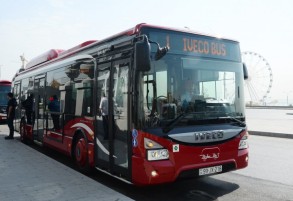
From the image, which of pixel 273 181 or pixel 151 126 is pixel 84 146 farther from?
pixel 273 181

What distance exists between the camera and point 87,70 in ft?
23.3

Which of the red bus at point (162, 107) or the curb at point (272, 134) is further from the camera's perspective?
the curb at point (272, 134)

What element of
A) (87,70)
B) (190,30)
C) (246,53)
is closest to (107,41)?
(87,70)

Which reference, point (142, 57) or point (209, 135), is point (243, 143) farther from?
point (142, 57)

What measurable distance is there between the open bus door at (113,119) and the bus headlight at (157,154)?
1.64 feet

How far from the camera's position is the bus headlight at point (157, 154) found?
5.04 metres

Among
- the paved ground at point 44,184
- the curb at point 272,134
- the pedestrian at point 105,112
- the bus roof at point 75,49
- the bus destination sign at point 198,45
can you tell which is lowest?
the paved ground at point 44,184

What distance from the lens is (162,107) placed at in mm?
5152

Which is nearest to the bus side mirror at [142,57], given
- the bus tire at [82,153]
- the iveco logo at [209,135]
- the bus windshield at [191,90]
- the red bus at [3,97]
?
the bus windshield at [191,90]

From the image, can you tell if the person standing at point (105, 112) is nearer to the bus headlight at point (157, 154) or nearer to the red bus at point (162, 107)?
the red bus at point (162, 107)

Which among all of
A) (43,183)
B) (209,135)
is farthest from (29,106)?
(209,135)

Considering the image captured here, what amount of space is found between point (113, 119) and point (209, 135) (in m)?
1.70

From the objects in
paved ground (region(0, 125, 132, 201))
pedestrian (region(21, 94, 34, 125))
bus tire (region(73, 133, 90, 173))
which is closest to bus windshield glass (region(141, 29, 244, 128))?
paved ground (region(0, 125, 132, 201))

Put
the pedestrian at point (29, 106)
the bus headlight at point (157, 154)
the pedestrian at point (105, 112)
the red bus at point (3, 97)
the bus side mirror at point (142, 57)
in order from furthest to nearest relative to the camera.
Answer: the red bus at point (3, 97), the pedestrian at point (29, 106), the pedestrian at point (105, 112), the bus headlight at point (157, 154), the bus side mirror at point (142, 57)
